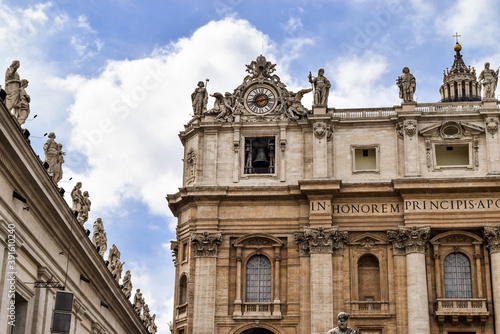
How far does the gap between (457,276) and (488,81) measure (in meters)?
11.5

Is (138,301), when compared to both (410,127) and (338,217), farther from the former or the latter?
(410,127)

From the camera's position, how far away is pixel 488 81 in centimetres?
5422

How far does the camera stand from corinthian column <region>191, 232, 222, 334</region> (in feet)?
167

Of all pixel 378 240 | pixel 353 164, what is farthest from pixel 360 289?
pixel 353 164

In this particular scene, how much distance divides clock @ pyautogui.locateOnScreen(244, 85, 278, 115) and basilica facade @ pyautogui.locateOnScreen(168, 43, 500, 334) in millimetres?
90

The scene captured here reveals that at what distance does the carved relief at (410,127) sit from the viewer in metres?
52.8

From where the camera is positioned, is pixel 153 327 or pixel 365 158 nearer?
pixel 365 158

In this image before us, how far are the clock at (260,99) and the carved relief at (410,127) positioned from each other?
25.3ft

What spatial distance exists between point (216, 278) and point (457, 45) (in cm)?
3657

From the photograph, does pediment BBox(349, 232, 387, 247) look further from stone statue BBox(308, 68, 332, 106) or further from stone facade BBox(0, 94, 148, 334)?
stone facade BBox(0, 94, 148, 334)

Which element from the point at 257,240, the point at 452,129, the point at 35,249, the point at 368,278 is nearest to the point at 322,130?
the point at 257,240

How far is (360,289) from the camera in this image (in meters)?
51.4

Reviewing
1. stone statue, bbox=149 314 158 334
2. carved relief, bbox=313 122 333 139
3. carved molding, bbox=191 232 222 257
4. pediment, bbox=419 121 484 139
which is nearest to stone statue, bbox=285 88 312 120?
carved relief, bbox=313 122 333 139

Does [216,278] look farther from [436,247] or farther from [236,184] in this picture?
[436,247]
